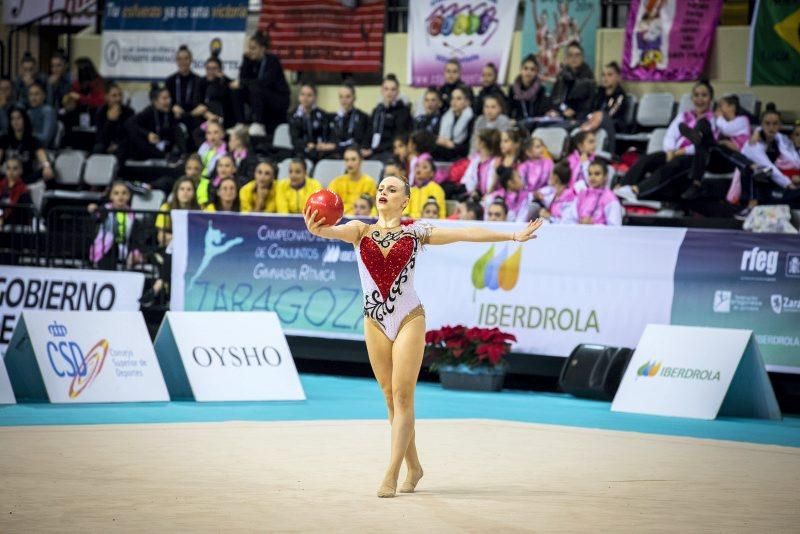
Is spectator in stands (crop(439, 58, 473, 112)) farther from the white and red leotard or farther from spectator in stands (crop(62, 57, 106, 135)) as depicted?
the white and red leotard

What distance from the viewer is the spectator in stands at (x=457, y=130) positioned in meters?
16.6

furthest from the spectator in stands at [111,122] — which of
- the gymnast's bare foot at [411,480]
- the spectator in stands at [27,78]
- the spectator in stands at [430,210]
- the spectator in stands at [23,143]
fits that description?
Answer: the gymnast's bare foot at [411,480]

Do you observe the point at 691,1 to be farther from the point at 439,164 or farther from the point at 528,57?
the point at 439,164

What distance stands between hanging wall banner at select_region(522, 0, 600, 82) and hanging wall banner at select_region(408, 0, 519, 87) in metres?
0.30

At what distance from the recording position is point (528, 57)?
16.8 meters

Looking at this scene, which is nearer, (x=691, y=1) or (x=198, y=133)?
(x=691, y=1)

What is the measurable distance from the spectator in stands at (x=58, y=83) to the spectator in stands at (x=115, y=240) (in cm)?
617

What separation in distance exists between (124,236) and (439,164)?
4.28 meters

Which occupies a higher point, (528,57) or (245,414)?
(528,57)

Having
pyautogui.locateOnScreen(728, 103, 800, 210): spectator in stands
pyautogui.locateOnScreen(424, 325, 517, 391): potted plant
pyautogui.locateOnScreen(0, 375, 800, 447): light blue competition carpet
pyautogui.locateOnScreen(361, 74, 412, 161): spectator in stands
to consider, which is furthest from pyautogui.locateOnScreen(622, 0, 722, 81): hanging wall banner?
pyautogui.locateOnScreen(0, 375, 800, 447): light blue competition carpet

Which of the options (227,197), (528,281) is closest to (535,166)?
(528,281)

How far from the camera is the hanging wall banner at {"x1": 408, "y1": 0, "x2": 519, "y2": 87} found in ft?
60.3

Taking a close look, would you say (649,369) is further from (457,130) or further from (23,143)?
(23,143)

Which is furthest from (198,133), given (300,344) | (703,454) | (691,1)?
(703,454)
